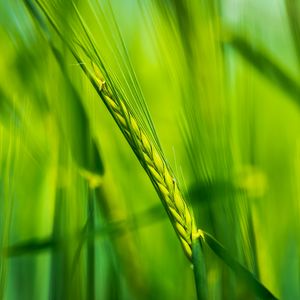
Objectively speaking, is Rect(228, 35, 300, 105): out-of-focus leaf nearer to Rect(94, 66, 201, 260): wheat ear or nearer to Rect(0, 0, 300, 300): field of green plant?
Rect(0, 0, 300, 300): field of green plant

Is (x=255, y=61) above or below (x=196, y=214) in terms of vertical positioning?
above

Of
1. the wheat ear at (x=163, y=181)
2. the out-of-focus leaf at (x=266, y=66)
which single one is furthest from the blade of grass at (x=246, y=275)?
the out-of-focus leaf at (x=266, y=66)

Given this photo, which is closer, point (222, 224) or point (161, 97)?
point (222, 224)

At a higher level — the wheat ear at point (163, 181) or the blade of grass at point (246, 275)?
the wheat ear at point (163, 181)

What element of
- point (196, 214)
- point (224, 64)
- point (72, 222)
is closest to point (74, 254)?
point (72, 222)

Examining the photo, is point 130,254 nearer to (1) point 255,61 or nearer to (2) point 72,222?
(2) point 72,222

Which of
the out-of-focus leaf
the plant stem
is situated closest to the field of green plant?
the out-of-focus leaf

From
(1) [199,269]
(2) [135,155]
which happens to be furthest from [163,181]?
Answer: (2) [135,155]

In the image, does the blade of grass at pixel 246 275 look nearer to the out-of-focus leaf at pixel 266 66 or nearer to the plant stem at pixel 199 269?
the plant stem at pixel 199 269
